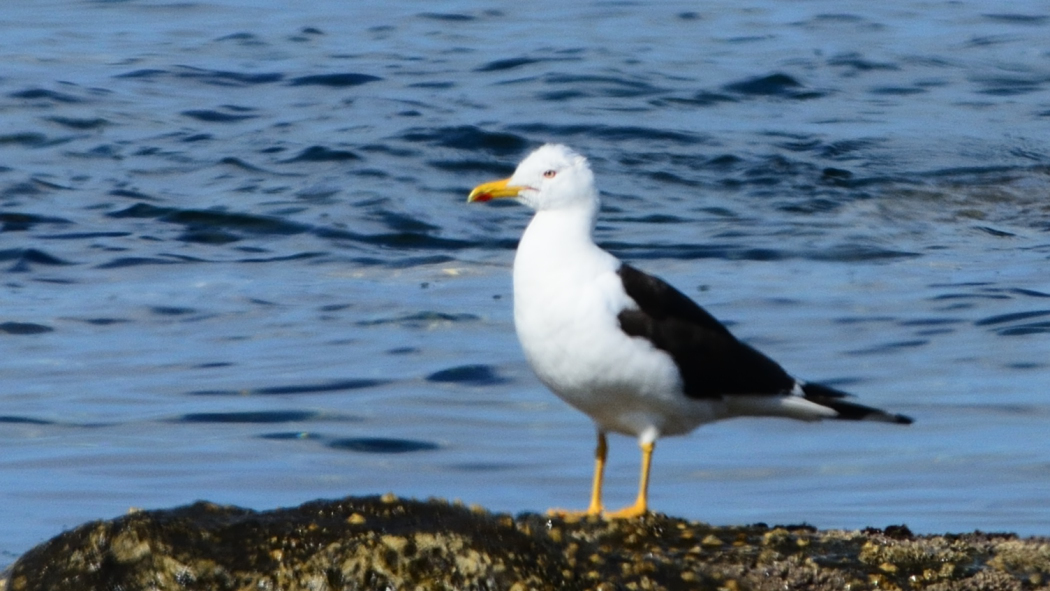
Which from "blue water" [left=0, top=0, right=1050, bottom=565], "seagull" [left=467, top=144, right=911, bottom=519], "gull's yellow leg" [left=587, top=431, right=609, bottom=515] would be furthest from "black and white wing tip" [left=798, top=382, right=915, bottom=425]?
"gull's yellow leg" [left=587, top=431, right=609, bottom=515]

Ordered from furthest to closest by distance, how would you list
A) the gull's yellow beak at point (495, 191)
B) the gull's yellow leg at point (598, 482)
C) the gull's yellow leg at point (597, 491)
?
the gull's yellow beak at point (495, 191), the gull's yellow leg at point (598, 482), the gull's yellow leg at point (597, 491)

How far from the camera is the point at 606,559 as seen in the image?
16.5ft

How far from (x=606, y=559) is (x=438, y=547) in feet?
2.09

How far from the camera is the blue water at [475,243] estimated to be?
836 cm

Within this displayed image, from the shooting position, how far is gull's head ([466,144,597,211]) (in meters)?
6.43

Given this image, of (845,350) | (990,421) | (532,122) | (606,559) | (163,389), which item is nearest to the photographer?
(606,559)

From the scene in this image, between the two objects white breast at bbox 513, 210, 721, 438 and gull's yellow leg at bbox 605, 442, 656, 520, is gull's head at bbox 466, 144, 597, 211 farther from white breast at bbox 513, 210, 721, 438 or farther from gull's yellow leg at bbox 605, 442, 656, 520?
gull's yellow leg at bbox 605, 442, 656, 520

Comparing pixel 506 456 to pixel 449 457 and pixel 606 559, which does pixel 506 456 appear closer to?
pixel 449 457

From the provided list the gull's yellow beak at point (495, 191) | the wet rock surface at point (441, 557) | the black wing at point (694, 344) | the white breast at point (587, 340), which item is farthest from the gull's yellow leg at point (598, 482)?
the gull's yellow beak at point (495, 191)

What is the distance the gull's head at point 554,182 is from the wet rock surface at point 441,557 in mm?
1470

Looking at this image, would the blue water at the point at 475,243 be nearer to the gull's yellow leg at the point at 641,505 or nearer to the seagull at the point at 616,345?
the seagull at the point at 616,345

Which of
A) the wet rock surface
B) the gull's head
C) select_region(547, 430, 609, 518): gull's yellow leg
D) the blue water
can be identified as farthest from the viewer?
the blue water

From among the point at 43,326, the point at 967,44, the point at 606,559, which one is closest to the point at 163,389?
the point at 43,326

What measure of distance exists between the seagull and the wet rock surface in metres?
0.71
